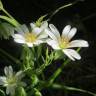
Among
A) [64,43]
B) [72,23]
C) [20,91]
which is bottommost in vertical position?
[20,91]

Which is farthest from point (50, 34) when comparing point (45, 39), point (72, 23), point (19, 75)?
point (72, 23)

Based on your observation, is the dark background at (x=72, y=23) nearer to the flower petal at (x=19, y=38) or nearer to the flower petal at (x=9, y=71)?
the flower petal at (x=9, y=71)

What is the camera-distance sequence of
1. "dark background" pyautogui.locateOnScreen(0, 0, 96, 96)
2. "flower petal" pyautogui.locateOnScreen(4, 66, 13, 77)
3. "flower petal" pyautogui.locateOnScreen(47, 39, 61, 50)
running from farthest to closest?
"dark background" pyautogui.locateOnScreen(0, 0, 96, 96), "flower petal" pyautogui.locateOnScreen(4, 66, 13, 77), "flower petal" pyautogui.locateOnScreen(47, 39, 61, 50)

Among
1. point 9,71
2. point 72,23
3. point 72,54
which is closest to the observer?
point 72,54

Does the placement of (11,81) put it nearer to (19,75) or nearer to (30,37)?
(19,75)

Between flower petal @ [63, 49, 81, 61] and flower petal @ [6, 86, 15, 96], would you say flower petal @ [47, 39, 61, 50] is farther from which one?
flower petal @ [6, 86, 15, 96]

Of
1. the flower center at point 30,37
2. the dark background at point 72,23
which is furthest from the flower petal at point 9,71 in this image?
the dark background at point 72,23

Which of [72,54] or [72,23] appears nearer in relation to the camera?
[72,54]

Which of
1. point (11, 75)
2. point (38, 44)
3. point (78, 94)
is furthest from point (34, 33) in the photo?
point (78, 94)

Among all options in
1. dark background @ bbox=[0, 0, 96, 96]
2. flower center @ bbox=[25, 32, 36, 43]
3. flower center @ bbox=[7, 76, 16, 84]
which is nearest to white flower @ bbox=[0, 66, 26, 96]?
flower center @ bbox=[7, 76, 16, 84]
